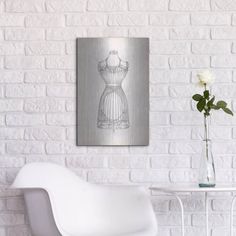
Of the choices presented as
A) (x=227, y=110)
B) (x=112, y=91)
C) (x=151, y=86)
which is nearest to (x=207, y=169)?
(x=227, y=110)

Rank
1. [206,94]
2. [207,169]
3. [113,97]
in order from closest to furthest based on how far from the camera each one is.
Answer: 1. [207,169]
2. [206,94]
3. [113,97]

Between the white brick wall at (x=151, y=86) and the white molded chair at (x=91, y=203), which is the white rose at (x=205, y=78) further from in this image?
the white molded chair at (x=91, y=203)

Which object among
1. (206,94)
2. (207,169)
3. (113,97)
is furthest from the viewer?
(113,97)

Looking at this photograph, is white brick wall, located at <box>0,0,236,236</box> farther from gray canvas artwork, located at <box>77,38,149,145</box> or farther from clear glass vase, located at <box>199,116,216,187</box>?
clear glass vase, located at <box>199,116,216,187</box>

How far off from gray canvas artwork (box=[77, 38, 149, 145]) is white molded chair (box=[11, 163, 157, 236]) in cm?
32

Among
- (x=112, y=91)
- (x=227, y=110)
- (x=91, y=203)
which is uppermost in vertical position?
(x=112, y=91)

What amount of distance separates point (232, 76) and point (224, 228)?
0.91 meters

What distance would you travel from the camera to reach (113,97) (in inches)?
143

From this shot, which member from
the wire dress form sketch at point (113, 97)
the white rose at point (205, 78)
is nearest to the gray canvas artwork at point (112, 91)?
the wire dress form sketch at point (113, 97)

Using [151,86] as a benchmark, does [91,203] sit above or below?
below

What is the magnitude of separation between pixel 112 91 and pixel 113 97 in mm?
37

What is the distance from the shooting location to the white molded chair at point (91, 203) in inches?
129

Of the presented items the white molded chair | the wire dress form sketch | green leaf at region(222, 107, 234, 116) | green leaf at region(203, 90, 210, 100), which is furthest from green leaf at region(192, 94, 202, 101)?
the white molded chair

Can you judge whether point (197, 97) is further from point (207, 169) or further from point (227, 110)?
point (207, 169)
